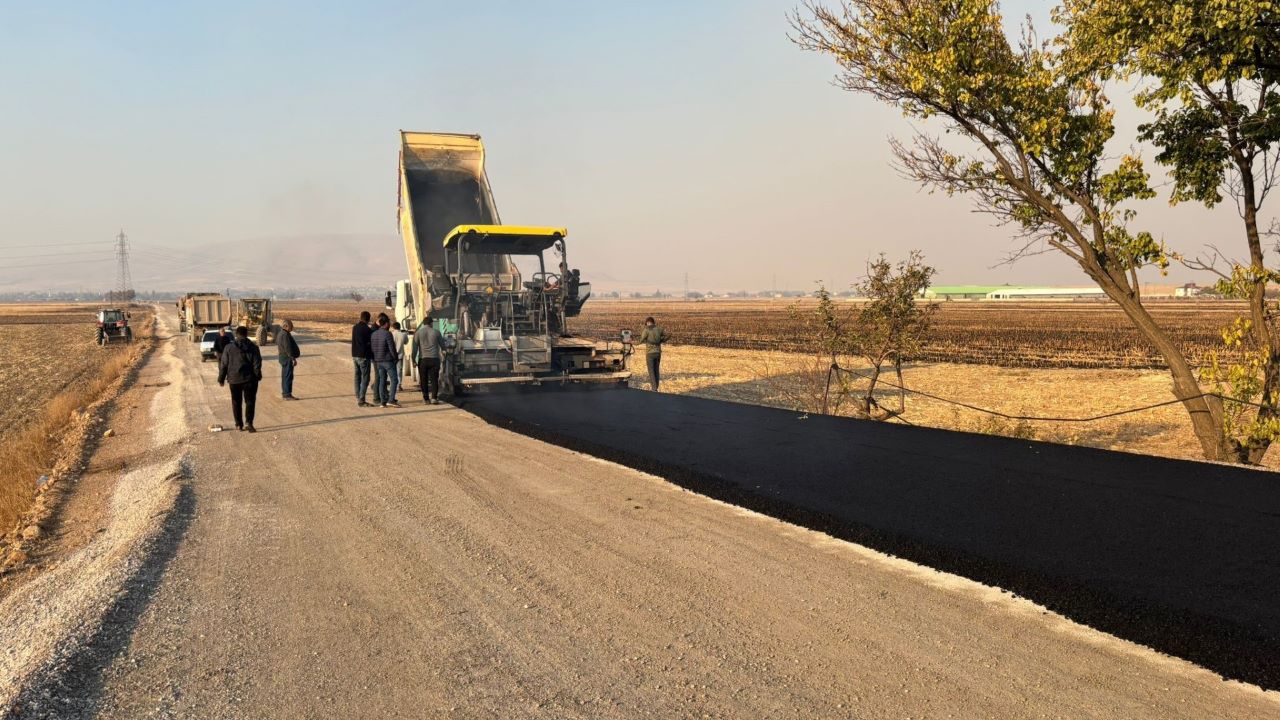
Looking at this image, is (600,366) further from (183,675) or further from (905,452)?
(183,675)

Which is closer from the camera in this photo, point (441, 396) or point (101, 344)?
point (441, 396)

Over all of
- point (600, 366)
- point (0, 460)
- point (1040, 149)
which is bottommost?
point (0, 460)

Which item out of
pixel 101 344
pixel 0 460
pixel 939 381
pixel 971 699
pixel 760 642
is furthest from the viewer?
pixel 101 344

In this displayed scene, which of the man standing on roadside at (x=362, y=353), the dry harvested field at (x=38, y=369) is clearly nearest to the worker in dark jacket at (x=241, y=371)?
the man standing on roadside at (x=362, y=353)

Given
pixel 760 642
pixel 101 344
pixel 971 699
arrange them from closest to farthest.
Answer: pixel 971 699 < pixel 760 642 < pixel 101 344

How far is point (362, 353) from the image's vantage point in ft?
46.2

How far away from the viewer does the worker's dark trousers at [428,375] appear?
13.9 m

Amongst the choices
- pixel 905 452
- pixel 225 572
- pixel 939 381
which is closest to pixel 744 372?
pixel 939 381

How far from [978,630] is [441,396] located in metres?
11.9

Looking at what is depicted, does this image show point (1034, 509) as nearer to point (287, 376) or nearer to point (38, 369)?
point (287, 376)

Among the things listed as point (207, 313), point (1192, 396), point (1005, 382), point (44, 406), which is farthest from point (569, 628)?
point (207, 313)

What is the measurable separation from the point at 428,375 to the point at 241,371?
3.40 metres

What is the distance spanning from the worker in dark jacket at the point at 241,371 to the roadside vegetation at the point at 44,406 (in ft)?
7.18

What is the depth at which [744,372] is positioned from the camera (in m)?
23.0
